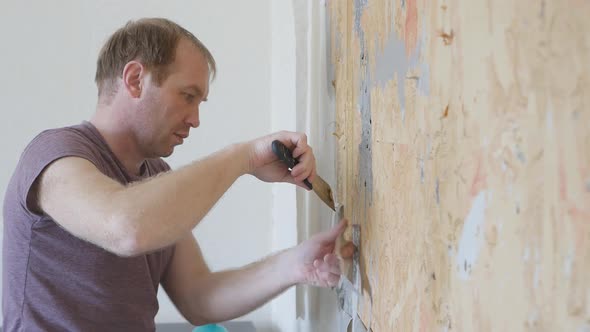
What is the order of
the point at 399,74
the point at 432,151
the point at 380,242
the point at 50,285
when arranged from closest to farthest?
the point at 432,151 < the point at 399,74 < the point at 380,242 < the point at 50,285

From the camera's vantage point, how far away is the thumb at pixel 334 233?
123cm

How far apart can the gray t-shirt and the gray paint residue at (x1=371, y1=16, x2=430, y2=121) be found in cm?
54

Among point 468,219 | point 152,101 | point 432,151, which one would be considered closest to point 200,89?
point 152,101

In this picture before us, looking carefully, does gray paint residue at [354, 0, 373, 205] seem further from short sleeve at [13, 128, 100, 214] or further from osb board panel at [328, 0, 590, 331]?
short sleeve at [13, 128, 100, 214]

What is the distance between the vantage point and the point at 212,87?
85.7 inches

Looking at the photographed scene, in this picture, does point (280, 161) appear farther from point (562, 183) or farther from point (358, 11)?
point (562, 183)

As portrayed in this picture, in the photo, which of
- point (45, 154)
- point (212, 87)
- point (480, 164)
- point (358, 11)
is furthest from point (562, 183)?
point (212, 87)

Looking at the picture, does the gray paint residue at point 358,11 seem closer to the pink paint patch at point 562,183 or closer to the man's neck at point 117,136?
the man's neck at point 117,136

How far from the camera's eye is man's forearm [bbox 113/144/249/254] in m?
0.84

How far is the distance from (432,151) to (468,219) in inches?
4.8

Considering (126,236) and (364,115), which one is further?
(364,115)

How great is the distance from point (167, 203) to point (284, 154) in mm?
298

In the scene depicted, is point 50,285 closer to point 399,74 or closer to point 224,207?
point 399,74

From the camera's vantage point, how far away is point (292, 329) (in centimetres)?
184
